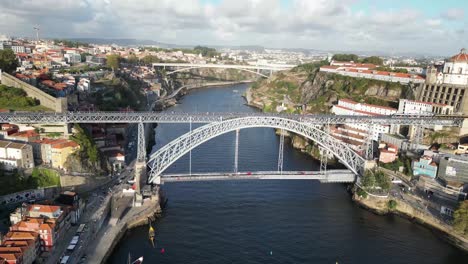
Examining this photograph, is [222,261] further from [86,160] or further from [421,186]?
[421,186]

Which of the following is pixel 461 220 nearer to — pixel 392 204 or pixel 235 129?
pixel 392 204

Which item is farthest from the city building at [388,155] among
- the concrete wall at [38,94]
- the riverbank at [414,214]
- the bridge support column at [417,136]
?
the concrete wall at [38,94]

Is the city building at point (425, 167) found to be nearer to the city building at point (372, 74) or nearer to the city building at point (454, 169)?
the city building at point (454, 169)

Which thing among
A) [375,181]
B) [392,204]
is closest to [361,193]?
[375,181]

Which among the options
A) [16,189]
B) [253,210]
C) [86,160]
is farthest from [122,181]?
[253,210]

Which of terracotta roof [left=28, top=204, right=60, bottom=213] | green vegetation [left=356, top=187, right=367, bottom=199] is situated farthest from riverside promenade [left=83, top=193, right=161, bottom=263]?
green vegetation [left=356, top=187, right=367, bottom=199]
